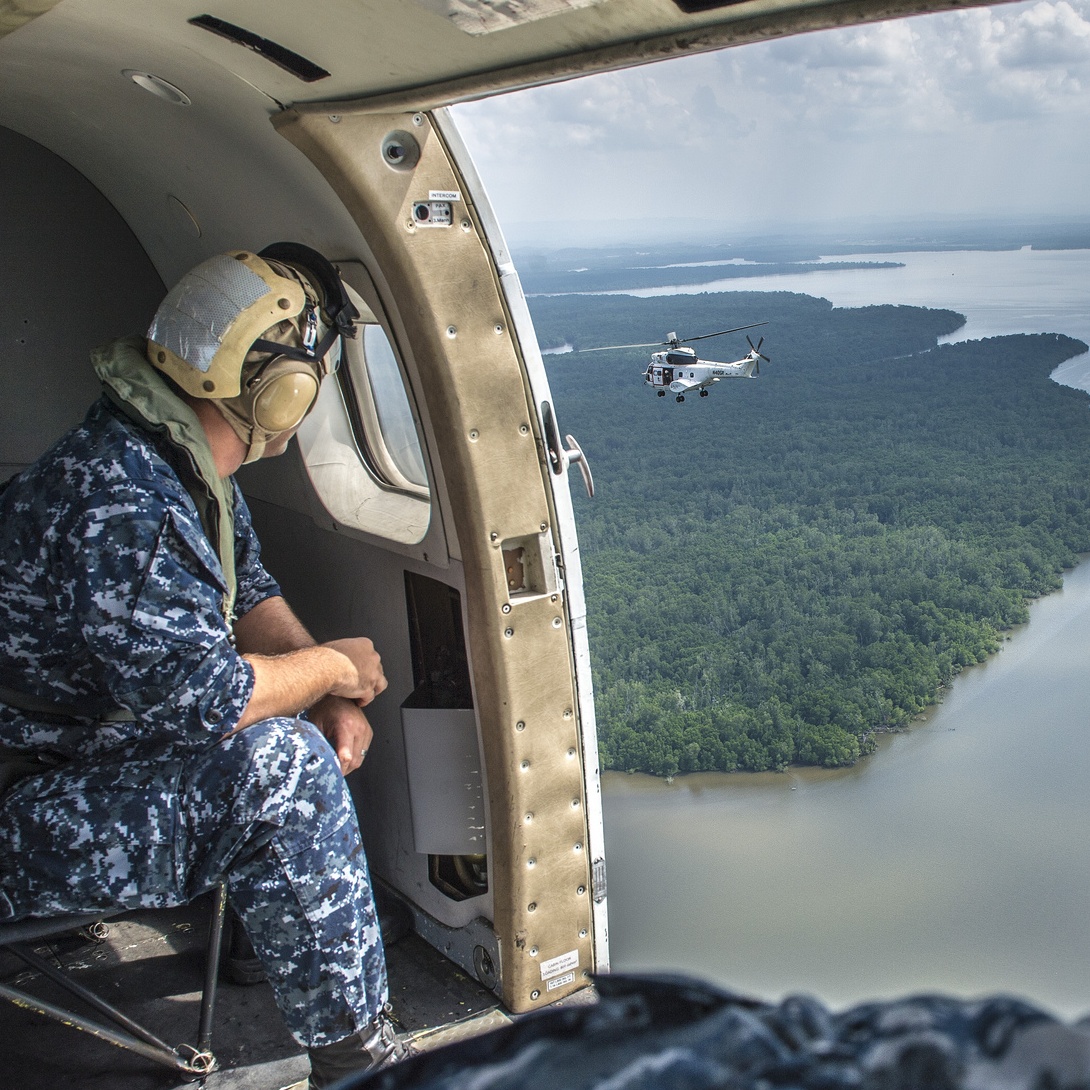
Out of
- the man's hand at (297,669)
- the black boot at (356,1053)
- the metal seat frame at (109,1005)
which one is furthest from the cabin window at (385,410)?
the black boot at (356,1053)

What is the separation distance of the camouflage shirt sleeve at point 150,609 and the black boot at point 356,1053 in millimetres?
649

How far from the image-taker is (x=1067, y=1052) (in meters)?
0.46

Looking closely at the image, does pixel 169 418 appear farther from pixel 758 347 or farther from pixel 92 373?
pixel 758 347

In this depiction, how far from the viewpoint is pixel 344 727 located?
2277mm

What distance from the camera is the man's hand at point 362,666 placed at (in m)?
2.29

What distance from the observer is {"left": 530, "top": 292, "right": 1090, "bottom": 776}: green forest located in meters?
6.59

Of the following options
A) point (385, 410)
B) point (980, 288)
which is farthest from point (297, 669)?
point (980, 288)

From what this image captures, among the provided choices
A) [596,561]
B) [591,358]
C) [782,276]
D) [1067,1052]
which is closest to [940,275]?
[782,276]

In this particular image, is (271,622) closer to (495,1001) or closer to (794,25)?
(495,1001)

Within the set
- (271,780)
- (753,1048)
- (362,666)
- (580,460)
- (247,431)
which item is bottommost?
(271,780)

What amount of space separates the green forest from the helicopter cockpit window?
252 cm

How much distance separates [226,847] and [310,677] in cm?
35

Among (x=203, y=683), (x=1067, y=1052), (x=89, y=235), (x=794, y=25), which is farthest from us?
(x=89, y=235)

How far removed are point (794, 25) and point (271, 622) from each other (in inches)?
65.9
